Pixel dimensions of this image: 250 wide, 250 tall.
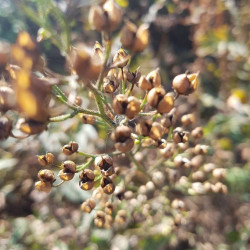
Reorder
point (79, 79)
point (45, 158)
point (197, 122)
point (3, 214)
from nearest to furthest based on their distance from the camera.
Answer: point (79, 79)
point (45, 158)
point (3, 214)
point (197, 122)

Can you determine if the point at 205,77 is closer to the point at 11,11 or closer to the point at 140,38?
the point at 11,11

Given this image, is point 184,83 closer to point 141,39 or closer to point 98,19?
point 141,39

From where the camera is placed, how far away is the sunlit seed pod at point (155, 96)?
3.90 ft

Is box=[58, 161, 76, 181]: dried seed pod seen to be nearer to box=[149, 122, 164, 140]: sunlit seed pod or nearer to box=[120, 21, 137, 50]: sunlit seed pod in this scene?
box=[149, 122, 164, 140]: sunlit seed pod

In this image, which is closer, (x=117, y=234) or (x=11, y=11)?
(x=117, y=234)

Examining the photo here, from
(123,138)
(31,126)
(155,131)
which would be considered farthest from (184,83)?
(31,126)

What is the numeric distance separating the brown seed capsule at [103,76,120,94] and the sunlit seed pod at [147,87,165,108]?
225 mm

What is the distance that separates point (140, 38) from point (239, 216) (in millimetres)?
2434

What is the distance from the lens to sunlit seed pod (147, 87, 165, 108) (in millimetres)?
1190

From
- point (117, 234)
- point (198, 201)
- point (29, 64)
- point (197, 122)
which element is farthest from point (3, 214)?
point (29, 64)

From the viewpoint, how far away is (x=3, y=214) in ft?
10.4

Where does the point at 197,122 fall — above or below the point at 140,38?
below

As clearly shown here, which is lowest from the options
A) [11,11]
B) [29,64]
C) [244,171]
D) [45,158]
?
[244,171]

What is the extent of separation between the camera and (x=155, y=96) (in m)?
1.19
